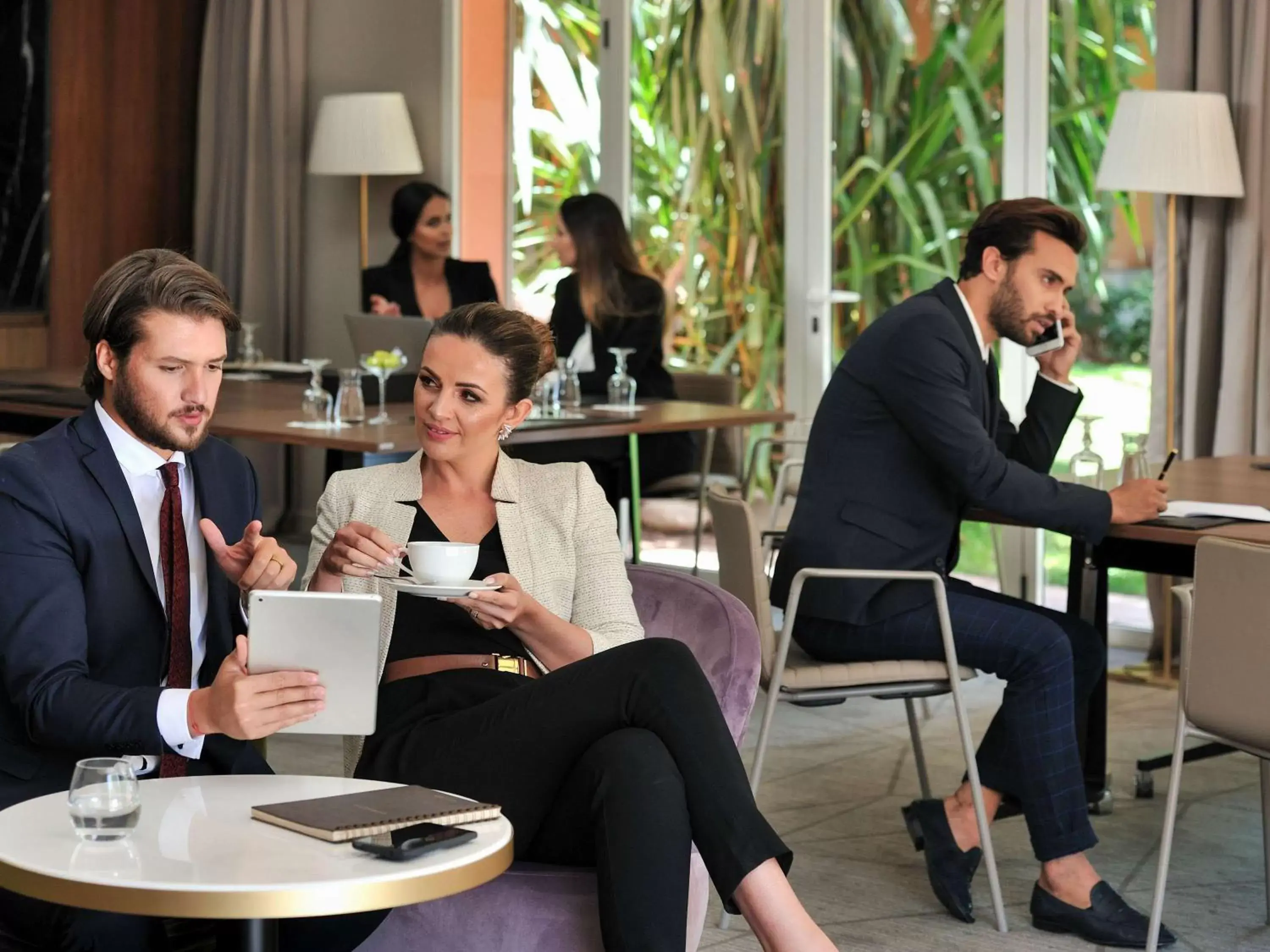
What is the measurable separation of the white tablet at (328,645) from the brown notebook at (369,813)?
0.27ft

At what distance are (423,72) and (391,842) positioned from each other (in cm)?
601

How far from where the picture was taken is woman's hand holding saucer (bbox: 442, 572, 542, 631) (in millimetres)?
2301

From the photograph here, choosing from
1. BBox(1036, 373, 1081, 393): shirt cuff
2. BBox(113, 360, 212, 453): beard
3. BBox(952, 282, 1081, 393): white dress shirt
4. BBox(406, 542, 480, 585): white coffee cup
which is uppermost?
BBox(952, 282, 1081, 393): white dress shirt

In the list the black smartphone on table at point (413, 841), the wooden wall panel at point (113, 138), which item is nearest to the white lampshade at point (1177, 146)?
the black smartphone on table at point (413, 841)

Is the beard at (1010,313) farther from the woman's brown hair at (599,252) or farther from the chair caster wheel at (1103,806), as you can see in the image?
the woman's brown hair at (599,252)

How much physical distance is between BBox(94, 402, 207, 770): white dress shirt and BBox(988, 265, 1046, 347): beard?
1.80 metres

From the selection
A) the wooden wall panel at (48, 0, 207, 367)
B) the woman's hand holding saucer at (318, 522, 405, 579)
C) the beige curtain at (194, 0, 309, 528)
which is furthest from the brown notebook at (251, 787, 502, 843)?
the wooden wall panel at (48, 0, 207, 367)

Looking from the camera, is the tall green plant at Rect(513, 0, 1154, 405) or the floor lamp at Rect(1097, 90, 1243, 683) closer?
the floor lamp at Rect(1097, 90, 1243, 683)

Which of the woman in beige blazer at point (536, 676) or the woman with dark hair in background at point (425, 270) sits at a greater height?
the woman with dark hair in background at point (425, 270)

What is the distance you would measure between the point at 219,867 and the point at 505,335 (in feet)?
4.07

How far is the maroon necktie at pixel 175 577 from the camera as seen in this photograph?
83.7 inches

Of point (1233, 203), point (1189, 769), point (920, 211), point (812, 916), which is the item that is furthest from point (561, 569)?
point (920, 211)

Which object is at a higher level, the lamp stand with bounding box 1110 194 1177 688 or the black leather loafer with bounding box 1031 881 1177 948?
the lamp stand with bounding box 1110 194 1177 688

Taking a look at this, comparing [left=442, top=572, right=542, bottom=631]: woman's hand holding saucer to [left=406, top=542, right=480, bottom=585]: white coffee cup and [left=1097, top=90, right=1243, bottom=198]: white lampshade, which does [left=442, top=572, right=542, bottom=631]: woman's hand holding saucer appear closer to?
[left=406, top=542, right=480, bottom=585]: white coffee cup
